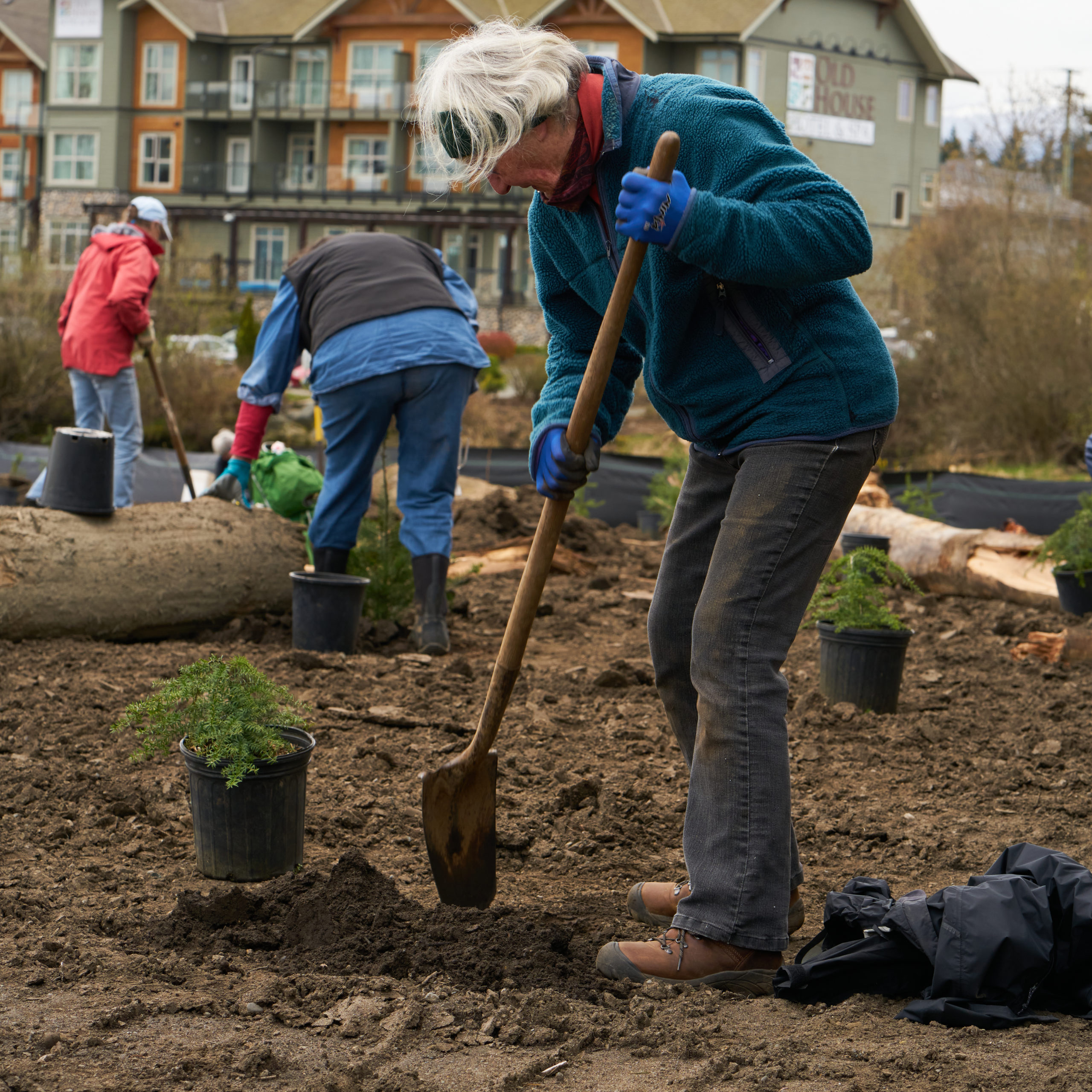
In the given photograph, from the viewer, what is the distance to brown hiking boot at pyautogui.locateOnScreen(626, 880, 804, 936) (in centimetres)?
283

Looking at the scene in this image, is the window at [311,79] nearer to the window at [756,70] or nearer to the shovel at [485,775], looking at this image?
the window at [756,70]

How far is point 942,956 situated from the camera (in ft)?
7.59

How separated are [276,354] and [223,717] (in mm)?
2872

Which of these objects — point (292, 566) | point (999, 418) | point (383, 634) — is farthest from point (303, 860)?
point (999, 418)

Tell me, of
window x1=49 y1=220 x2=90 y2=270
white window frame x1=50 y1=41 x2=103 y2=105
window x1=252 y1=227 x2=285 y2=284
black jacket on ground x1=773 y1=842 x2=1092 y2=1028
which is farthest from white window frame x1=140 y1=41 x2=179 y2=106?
black jacket on ground x1=773 y1=842 x2=1092 y2=1028

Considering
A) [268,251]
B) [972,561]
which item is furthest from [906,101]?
[972,561]

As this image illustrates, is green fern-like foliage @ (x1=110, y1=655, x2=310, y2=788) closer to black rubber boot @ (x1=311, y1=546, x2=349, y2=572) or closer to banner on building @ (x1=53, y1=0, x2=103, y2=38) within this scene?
black rubber boot @ (x1=311, y1=546, x2=349, y2=572)

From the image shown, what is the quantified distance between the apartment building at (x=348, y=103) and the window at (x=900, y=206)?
71 millimetres

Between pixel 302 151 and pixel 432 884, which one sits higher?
pixel 302 151

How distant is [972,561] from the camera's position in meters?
7.67

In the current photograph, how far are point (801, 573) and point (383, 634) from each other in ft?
11.2

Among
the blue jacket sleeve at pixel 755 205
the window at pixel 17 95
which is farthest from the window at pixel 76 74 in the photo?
the blue jacket sleeve at pixel 755 205

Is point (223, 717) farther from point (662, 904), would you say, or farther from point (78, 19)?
point (78, 19)

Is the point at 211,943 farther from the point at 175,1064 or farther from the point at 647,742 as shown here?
the point at 647,742
